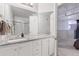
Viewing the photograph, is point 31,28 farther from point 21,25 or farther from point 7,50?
point 7,50

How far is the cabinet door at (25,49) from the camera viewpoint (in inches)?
63.6

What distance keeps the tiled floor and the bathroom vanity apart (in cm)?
9

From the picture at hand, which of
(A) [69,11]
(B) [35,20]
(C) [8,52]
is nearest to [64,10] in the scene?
(A) [69,11]

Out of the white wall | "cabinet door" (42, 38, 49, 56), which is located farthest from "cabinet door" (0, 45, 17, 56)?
the white wall

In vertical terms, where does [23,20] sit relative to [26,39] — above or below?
above

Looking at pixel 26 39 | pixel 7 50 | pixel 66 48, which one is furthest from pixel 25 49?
pixel 66 48

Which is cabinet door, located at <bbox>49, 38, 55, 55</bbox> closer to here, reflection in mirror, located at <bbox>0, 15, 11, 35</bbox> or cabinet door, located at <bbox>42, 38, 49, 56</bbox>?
cabinet door, located at <bbox>42, 38, 49, 56</bbox>

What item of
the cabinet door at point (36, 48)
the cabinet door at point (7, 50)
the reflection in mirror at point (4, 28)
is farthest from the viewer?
the cabinet door at point (36, 48)

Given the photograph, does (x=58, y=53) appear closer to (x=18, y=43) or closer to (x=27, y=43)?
(x=27, y=43)

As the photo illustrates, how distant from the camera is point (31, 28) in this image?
66.9 inches

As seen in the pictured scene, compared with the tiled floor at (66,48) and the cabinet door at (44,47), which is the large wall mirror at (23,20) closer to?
the cabinet door at (44,47)

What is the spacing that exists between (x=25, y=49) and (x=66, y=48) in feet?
1.95

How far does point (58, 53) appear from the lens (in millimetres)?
1755

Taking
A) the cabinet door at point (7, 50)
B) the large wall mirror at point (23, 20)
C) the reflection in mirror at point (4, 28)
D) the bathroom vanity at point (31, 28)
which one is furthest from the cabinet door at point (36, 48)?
the reflection in mirror at point (4, 28)
